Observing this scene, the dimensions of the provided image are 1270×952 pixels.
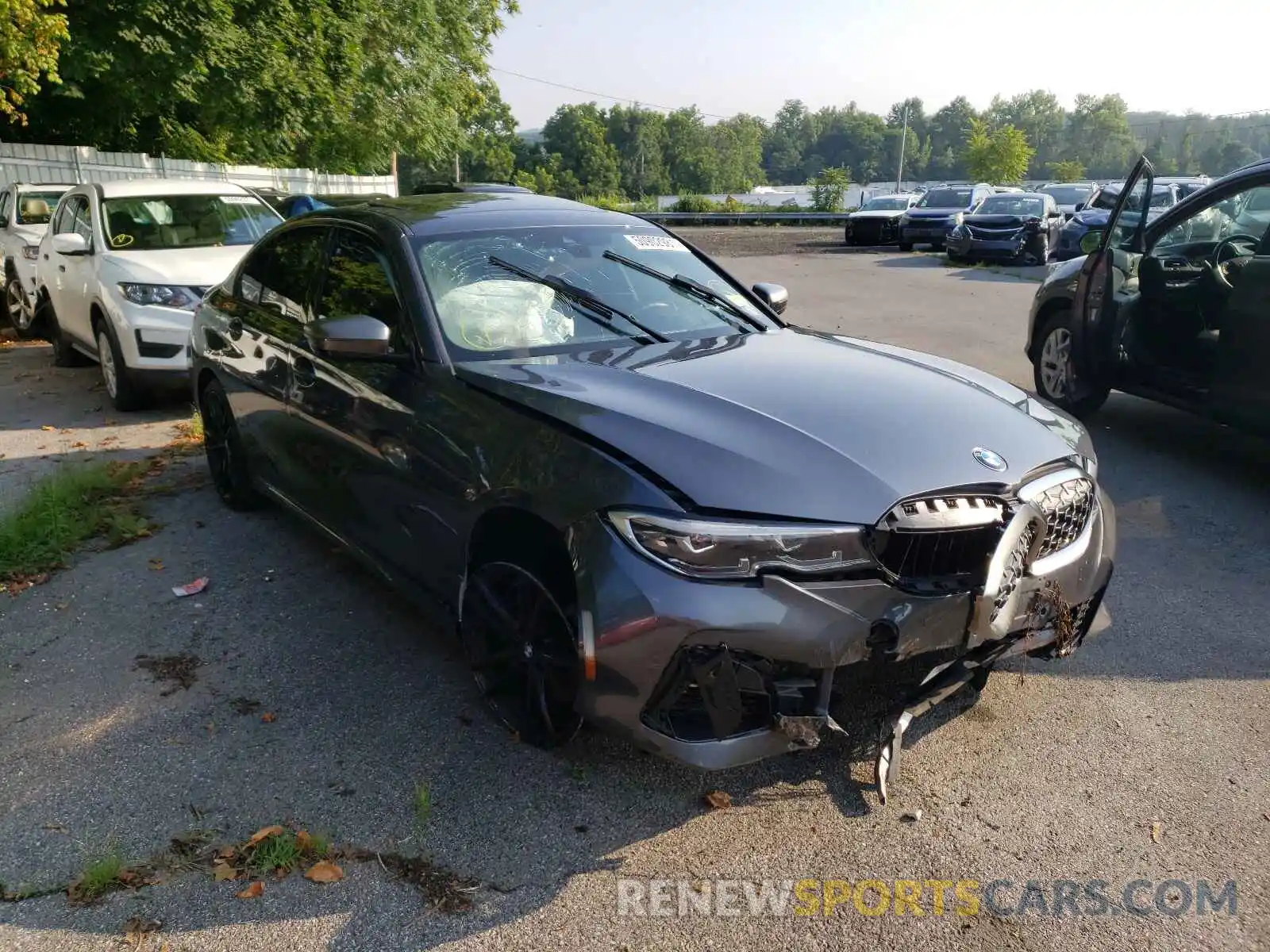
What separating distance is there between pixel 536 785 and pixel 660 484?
1.11 m

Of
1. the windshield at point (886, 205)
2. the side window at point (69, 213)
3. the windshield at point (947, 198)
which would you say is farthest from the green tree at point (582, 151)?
the side window at point (69, 213)

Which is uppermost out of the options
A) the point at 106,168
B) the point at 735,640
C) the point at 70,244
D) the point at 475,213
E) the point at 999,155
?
the point at 999,155

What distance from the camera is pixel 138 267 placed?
8.09 m

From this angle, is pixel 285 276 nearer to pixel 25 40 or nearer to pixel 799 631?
pixel 799 631

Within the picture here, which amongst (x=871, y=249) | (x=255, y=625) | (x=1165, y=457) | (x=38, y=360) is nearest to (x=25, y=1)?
(x=38, y=360)

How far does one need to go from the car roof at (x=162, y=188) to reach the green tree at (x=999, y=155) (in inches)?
2228

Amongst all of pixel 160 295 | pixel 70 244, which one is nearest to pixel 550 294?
pixel 160 295

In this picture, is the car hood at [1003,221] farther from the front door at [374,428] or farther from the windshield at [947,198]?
the front door at [374,428]

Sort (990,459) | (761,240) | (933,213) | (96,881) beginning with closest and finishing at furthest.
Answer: (96,881) → (990,459) → (933,213) → (761,240)

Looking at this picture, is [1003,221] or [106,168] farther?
[1003,221]

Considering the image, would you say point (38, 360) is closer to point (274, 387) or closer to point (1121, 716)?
point (274, 387)

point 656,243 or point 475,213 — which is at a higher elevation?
point 475,213

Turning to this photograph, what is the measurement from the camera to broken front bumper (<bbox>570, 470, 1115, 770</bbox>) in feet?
8.66

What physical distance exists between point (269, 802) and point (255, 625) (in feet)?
4.53
